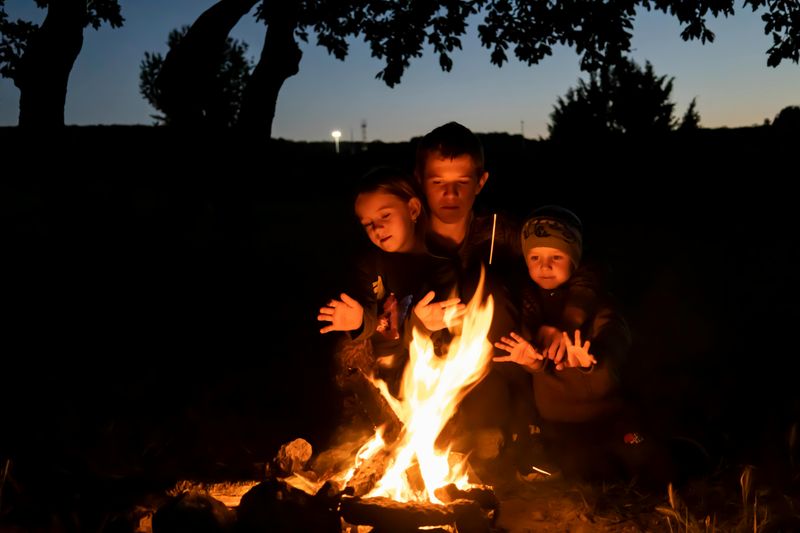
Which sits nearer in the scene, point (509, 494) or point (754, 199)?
point (509, 494)

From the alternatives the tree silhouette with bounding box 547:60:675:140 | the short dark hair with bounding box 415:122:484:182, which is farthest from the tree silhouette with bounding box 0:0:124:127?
the tree silhouette with bounding box 547:60:675:140

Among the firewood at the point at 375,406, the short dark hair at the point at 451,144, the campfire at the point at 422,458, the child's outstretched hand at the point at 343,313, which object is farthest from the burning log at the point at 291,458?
the short dark hair at the point at 451,144

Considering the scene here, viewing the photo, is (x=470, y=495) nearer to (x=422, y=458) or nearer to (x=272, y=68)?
(x=422, y=458)

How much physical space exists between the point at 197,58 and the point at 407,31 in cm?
300

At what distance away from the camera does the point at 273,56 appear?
388 inches

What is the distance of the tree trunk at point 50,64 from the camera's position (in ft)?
25.7

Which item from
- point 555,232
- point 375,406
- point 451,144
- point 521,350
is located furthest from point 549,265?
point 375,406

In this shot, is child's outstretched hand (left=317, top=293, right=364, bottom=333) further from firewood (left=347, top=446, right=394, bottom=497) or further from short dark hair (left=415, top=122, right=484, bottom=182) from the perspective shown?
short dark hair (left=415, top=122, right=484, bottom=182)

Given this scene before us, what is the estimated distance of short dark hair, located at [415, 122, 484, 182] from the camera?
3.90 m

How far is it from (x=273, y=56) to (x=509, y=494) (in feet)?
26.0

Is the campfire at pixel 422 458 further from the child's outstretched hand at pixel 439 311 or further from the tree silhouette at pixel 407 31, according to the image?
the tree silhouette at pixel 407 31

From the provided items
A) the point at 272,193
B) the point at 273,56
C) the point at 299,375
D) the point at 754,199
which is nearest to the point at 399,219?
the point at 299,375

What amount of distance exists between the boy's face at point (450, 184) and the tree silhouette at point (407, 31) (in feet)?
18.5

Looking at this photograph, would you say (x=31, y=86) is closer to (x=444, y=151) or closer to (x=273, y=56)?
(x=273, y=56)
